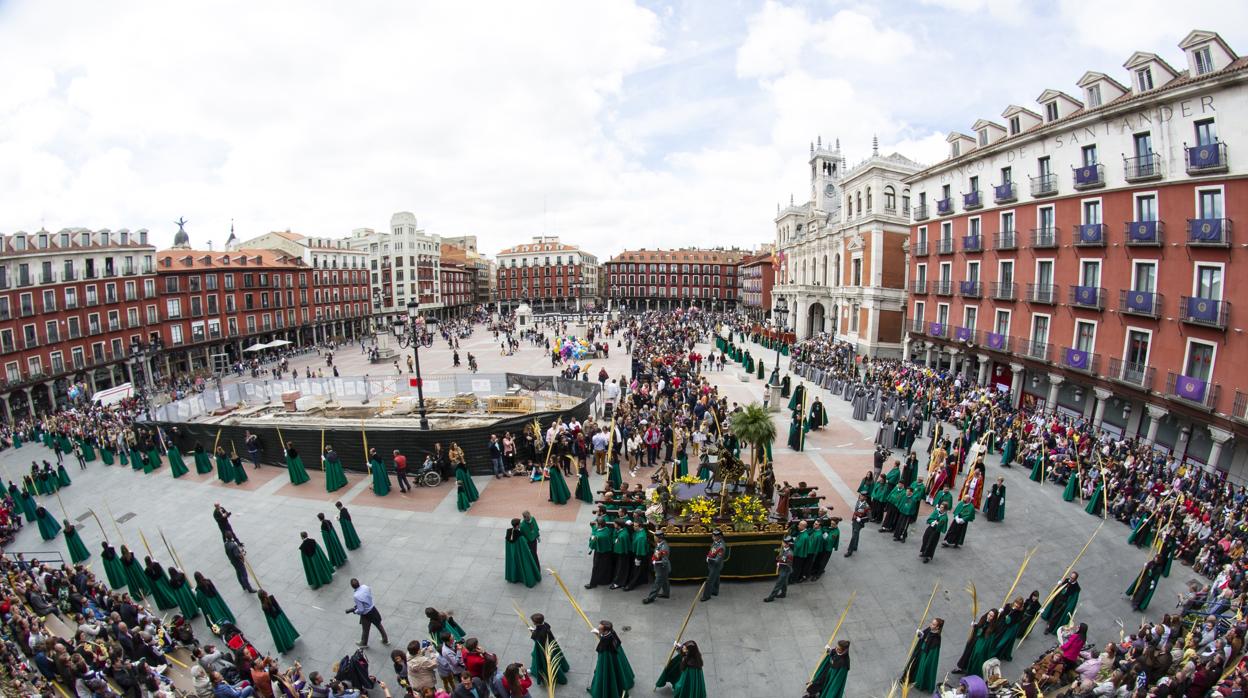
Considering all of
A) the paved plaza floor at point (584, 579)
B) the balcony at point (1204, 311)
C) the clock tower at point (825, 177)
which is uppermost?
the clock tower at point (825, 177)

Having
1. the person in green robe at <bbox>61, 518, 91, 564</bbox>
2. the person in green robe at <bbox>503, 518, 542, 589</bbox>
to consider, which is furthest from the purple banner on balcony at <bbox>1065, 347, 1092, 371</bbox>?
the person in green robe at <bbox>61, 518, 91, 564</bbox>

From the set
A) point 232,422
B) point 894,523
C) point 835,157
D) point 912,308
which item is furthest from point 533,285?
point 894,523

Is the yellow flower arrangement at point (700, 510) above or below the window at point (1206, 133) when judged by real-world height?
below

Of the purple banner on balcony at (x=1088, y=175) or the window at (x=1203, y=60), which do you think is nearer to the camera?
the window at (x=1203, y=60)

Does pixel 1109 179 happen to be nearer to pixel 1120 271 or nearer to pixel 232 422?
pixel 1120 271

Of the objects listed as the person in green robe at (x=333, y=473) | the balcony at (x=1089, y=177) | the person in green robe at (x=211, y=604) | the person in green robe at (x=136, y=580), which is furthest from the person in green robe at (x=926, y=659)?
the balcony at (x=1089, y=177)

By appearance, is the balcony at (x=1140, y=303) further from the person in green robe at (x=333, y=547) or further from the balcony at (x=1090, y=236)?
the person in green robe at (x=333, y=547)

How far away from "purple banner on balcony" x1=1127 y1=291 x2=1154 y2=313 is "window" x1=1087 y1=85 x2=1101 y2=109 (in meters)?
8.26

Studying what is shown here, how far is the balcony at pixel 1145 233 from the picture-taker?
18.9 meters

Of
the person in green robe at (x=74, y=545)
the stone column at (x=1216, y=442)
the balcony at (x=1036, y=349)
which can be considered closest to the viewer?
the person in green robe at (x=74, y=545)

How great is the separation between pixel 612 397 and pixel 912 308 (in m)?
21.1

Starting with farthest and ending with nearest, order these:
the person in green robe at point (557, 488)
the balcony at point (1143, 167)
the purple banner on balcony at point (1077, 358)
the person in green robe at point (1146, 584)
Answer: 1. the purple banner on balcony at point (1077, 358)
2. the balcony at point (1143, 167)
3. the person in green robe at point (557, 488)
4. the person in green robe at point (1146, 584)

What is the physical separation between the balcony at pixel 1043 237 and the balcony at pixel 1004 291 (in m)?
2.24

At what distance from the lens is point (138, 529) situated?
1455 cm
